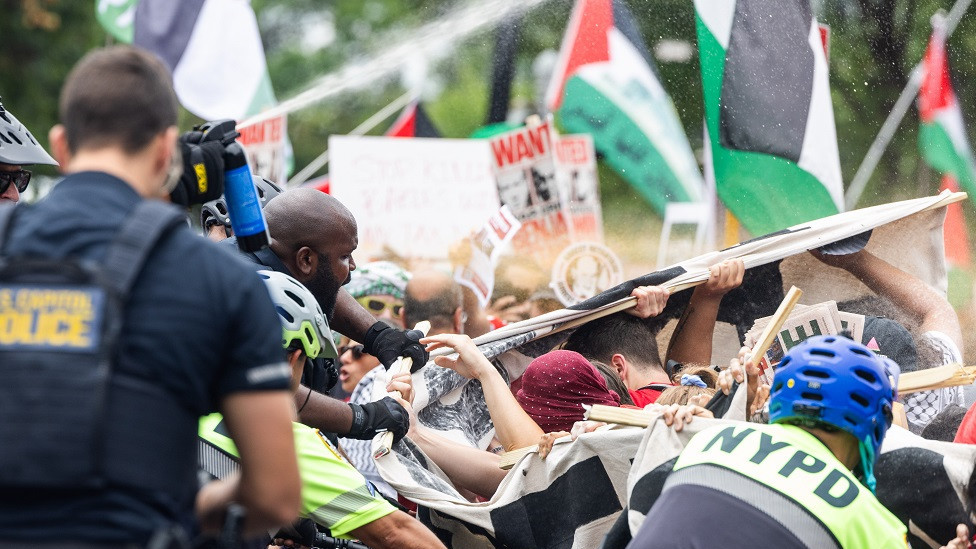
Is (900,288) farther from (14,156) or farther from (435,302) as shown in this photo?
(14,156)

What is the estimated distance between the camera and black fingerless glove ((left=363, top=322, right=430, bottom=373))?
530cm

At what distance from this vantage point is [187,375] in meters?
2.39

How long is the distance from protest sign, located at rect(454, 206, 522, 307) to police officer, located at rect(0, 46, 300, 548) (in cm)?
394

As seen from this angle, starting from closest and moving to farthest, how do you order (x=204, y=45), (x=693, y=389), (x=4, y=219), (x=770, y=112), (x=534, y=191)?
(x=4, y=219) < (x=693, y=389) < (x=770, y=112) < (x=534, y=191) < (x=204, y=45)

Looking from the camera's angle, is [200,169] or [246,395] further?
[200,169]

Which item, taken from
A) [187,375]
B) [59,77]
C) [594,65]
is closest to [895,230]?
[187,375]

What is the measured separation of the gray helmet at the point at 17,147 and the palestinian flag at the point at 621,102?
6.65m

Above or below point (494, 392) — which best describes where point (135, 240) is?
above

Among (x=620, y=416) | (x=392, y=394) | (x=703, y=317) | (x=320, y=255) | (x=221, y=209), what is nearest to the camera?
(x=620, y=416)

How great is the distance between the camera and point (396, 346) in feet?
17.4

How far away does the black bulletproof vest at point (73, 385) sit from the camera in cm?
228

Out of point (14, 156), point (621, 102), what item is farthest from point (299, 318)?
point (621, 102)

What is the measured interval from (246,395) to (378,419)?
2221mm

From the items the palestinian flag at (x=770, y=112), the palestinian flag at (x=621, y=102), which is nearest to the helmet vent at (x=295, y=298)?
the palestinian flag at (x=770, y=112)
